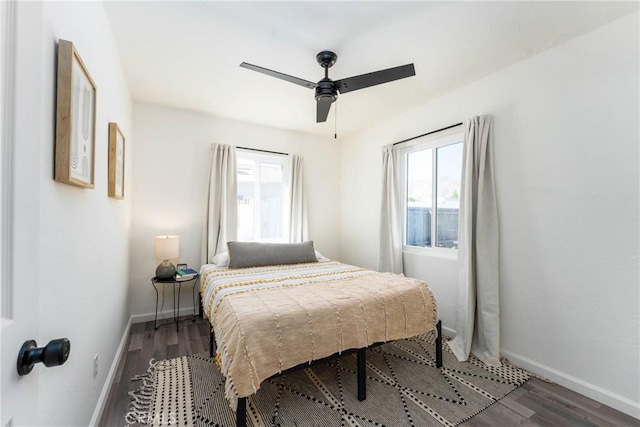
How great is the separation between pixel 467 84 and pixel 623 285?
213 centimetres

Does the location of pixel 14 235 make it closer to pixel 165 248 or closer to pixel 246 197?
pixel 165 248

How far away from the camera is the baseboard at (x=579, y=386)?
1860 mm

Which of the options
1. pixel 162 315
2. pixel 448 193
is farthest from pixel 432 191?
pixel 162 315

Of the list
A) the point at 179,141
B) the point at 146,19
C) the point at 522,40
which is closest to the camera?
the point at 146,19

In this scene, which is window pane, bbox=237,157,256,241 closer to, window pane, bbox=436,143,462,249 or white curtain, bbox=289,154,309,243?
white curtain, bbox=289,154,309,243

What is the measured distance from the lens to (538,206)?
2340 mm

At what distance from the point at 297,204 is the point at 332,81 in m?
2.32

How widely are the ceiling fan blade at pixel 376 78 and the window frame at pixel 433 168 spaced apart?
127cm

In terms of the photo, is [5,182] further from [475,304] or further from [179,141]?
[179,141]

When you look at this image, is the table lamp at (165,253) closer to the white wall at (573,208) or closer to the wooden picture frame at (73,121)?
the wooden picture frame at (73,121)

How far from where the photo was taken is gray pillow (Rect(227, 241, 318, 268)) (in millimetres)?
3258

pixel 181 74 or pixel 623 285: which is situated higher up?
pixel 181 74

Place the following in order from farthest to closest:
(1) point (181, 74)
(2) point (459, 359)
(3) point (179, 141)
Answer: (3) point (179, 141)
(1) point (181, 74)
(2) point (459, 359)

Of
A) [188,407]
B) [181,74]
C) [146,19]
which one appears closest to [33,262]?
[188,407]
